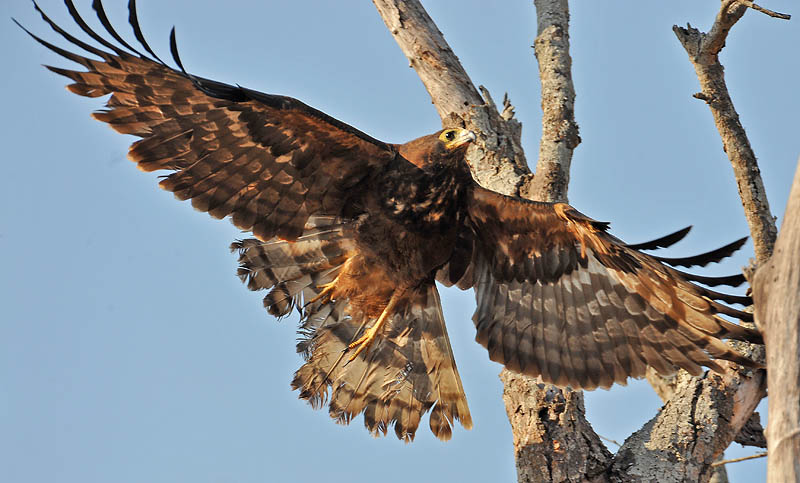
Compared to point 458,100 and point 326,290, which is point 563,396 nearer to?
point 326,290

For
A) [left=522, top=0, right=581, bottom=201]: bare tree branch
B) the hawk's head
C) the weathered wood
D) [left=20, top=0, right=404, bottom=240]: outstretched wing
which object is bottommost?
the weathered wood

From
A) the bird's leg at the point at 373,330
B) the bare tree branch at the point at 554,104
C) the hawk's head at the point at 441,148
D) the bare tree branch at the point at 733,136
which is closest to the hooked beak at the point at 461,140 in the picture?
the hawk's head at the point at 441,148

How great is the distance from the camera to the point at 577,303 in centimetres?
585

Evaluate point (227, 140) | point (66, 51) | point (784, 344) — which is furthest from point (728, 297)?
point (66, 51)

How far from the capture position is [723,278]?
5.00 metres

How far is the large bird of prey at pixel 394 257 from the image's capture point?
5.05m

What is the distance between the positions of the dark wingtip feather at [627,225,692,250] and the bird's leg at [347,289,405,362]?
166 centimetres

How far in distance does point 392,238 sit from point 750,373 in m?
2.35

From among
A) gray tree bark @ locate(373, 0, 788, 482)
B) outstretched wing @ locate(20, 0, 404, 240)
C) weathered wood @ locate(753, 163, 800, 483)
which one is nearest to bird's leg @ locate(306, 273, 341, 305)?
outstretched wing @ locate(20, 0, 404, 240)

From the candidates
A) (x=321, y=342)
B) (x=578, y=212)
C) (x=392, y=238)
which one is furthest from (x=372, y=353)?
(x=578, y=212)

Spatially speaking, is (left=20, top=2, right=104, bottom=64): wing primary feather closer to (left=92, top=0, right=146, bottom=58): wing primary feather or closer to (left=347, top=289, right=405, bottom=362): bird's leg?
(left=92, top=0, right=146, bottom=58): wing primary feather

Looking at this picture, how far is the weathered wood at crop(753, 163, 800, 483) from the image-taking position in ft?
10.3

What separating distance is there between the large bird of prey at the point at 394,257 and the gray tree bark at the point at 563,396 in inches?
9.0

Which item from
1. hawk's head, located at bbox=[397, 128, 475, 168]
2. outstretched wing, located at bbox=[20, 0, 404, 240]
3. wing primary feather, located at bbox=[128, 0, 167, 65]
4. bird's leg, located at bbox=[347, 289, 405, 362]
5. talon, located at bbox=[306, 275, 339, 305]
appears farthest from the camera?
talon, located at bbox=[306, 275, 339, 305]
